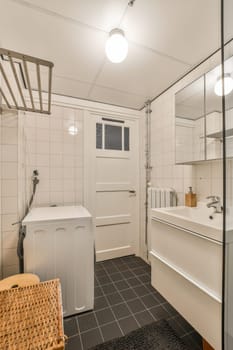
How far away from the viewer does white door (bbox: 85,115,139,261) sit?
8.00ft

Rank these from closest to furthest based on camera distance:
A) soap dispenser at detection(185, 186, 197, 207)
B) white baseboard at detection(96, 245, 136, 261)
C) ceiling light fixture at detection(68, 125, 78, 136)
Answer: soap dispenser at detection(185, 186, 197, 207)
ceiling light fixture at detection(68, 125, 78, 136)
white baseboard at detection(96, 245, 136, 261)

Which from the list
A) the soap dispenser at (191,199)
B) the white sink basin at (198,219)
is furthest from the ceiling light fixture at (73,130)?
the soap dispenser at (191,199)

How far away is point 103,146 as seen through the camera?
8.11 feet

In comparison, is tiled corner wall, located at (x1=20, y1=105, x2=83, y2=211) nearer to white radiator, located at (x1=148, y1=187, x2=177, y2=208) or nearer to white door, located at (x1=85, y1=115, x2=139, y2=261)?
white door, located at (x1=85, y1=115, x2=139, y2=261)

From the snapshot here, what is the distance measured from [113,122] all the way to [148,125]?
0.52 metres

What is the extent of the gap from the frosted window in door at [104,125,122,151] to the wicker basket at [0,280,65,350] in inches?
73.0

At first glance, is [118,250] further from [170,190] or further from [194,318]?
[194,318]

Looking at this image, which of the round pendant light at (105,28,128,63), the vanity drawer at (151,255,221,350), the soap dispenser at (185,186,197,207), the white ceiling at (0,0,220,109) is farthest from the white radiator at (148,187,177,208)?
the round pendant light at (105,28,128,63)

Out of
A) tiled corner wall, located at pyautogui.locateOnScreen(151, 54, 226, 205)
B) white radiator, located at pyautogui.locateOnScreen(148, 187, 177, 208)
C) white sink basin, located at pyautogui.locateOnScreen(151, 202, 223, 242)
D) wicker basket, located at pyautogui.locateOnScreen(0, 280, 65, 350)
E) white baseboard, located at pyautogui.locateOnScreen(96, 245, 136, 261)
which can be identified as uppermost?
tiled corner wall, located at pyautogui.locateOnScreen(151, 54, 226, 205)

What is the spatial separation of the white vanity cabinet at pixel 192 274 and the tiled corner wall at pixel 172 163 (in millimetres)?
543

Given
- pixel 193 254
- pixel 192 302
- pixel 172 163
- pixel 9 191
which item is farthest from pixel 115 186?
pixel 192 302

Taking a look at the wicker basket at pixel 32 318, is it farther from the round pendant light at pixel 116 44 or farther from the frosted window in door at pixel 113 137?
the frosted window in door at pixel 113 137

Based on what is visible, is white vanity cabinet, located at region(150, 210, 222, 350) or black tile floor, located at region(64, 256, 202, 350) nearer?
white vanity cabinet, located at region(150, 210, 222, 350)

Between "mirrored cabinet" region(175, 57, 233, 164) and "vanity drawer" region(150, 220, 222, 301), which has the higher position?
"mirrored cabinet" region(175, 57, 233, 164)
